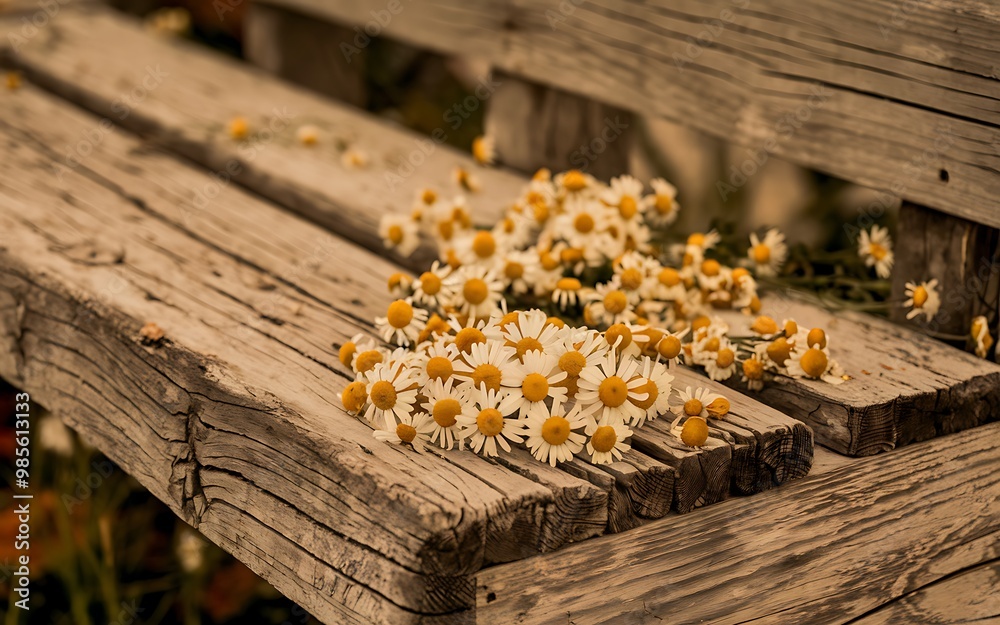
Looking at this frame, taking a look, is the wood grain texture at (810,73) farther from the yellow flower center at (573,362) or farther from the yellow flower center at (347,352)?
the yellow flower center at (347,352)

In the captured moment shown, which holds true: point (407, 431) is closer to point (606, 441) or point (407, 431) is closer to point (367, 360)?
point (367, 360)

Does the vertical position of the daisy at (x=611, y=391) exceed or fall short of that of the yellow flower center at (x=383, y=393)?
it exceeds it

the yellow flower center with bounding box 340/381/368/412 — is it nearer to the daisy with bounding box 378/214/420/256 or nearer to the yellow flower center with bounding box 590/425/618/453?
the yellow flower center with bounding box 590/425/618/453

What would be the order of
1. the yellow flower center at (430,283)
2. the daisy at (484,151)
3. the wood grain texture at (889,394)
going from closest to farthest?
the wood grain texture at (889,394) < the yellow flower center at (430,283) < the daisy at (484,151)

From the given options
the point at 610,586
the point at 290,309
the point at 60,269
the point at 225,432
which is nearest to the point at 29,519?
the point at 60,269

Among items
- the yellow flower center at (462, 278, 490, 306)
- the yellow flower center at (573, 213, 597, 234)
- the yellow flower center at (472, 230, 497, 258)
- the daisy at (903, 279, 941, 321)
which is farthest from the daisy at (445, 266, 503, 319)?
the daisy at (903, 279, 941, 321)

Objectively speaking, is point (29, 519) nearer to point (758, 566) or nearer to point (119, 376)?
point (119, 376)

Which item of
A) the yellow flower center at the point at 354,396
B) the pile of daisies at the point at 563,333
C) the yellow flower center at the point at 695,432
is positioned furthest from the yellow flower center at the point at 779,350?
the yellow flower center at the point at 354,396
